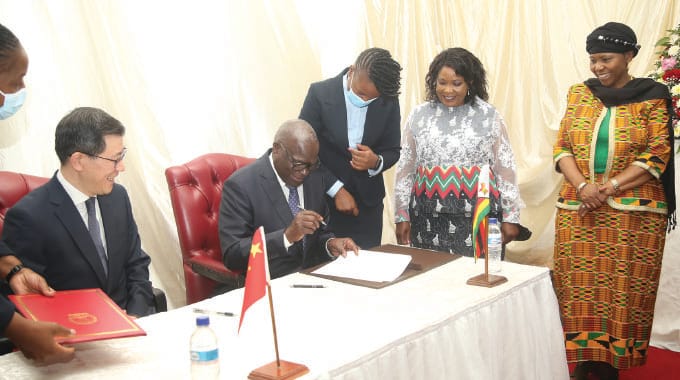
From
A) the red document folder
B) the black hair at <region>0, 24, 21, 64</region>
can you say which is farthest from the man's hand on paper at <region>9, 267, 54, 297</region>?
the black hair at <region>0, 24, 21, 64</region>

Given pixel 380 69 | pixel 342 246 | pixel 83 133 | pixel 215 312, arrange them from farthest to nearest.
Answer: pixel 380 69, pixel 342 246, pixel 83 133, pixel 215 312

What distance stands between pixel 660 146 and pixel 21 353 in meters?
2.77

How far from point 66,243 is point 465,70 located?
196 cm

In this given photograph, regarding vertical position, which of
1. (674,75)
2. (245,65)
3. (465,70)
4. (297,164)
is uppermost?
(245,65)

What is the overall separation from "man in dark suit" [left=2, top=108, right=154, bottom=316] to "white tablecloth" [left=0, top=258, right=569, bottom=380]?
50 cm

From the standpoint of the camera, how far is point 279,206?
2.76 meters

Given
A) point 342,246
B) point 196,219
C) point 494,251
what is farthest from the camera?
point 196,219

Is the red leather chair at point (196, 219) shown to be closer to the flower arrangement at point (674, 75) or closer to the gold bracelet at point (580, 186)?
the gold bracelet at point (580, 186)

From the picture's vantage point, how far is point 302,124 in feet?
8.73

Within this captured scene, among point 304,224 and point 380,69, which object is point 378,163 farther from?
point 304,224

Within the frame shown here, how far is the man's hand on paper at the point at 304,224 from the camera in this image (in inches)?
95.3

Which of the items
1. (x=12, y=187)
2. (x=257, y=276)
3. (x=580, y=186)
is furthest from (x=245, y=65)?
(x=257, y=276)

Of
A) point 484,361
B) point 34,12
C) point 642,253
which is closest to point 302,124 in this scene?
point 484,361

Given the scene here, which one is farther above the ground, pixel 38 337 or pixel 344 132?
pixel 344 132
